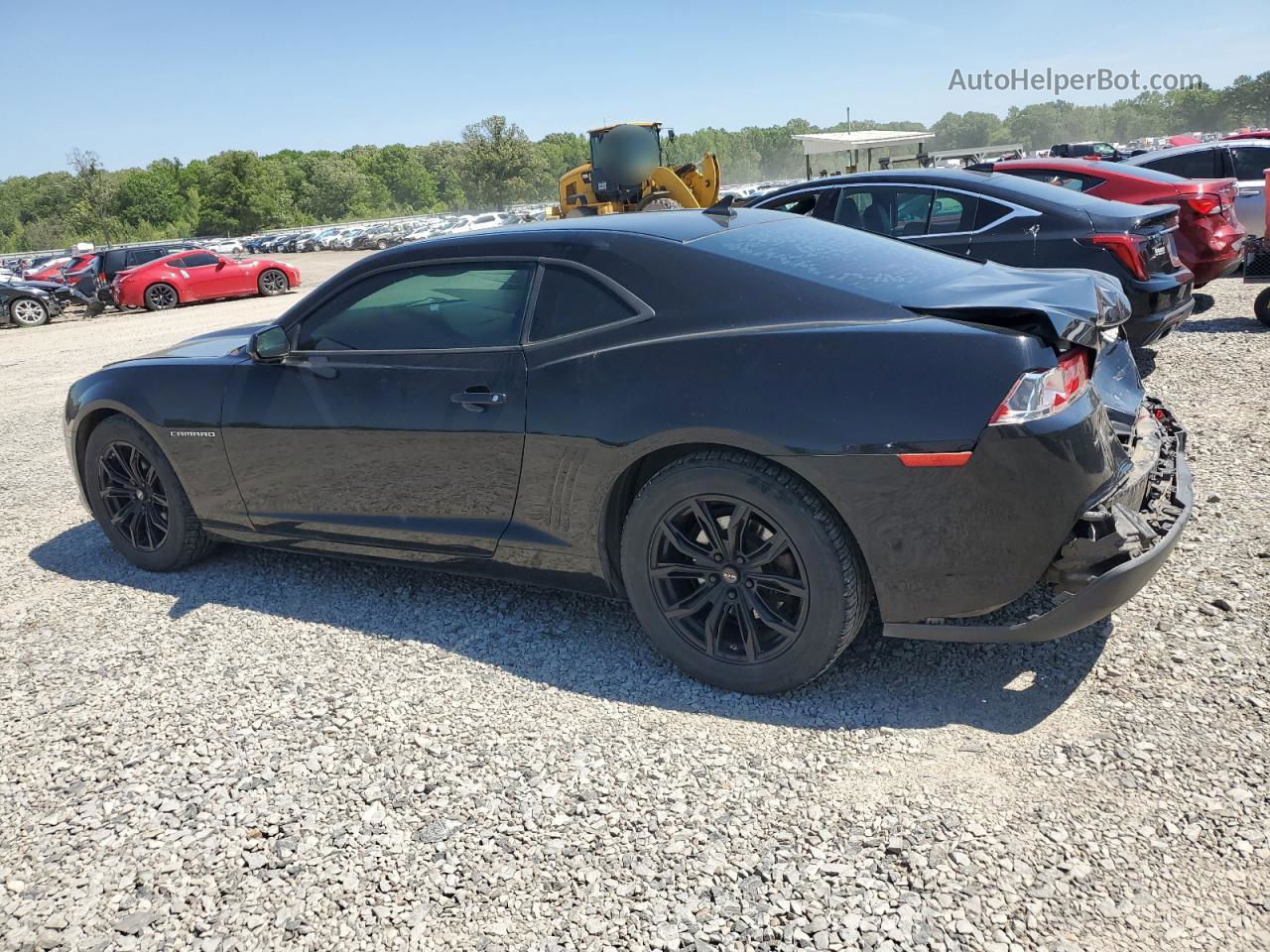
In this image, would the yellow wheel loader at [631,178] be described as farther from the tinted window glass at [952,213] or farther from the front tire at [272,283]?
the tinted window glass at [952,213]

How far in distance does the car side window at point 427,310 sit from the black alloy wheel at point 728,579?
0.99m

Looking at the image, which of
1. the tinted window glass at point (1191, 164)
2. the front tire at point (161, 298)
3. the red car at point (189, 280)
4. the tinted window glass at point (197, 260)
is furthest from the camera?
the tinted window glass at point (197, 260)

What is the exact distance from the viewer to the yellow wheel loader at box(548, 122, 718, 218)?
19.8 m

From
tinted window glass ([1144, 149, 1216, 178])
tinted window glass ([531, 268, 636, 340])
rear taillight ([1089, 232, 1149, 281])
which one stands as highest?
tinted window glass ([1144, 149, 1216, 178])

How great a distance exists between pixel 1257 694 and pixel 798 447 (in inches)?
63.4

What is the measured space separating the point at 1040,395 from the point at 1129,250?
4.59 meters

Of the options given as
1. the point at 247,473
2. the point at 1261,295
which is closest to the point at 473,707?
the point at 247,473

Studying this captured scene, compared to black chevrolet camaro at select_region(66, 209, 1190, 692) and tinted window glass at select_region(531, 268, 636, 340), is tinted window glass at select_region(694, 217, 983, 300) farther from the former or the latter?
tinted window glass at select_region(531, 268, 636, 340)

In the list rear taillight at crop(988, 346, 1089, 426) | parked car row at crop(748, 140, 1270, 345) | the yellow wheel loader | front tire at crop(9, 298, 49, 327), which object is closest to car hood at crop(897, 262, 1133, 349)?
rear taillight at crop(988, 346, 1089, 426)

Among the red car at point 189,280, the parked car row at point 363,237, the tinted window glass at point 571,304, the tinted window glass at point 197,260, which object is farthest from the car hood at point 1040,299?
the parked car row at point 363,237

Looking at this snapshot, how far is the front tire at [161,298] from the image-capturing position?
2231 cm

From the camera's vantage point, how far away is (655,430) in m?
3.06

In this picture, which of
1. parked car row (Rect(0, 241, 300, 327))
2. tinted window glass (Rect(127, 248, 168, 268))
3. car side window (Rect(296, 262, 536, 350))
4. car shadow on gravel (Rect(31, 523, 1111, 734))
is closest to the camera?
car shadow on gravel (Rect(31, 523, 1111, 734))

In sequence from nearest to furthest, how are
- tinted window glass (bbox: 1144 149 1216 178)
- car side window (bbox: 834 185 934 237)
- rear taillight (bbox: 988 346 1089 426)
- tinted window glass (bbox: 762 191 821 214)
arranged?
rear taillight (bbox: 988 346 1089 426) < car side window (bbox: 834 185 934 237) < tinted window glass (bbox: 762 191 821 214) < tinted window glass (bbox: 1144 149 1216 178)
